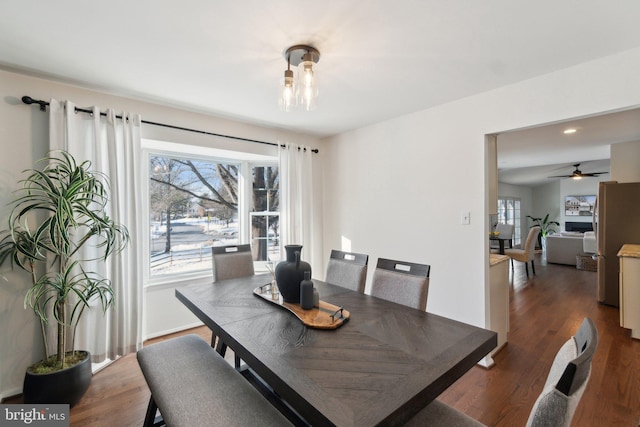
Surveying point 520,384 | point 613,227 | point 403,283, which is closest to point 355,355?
point 403,283

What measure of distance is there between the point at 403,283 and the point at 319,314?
0.66 meters

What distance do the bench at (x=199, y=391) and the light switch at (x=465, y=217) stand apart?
2206 millimetres

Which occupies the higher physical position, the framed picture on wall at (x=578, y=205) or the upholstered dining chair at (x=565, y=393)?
the framed picture on wall at (x=578, y=205)

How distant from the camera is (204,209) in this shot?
355cm

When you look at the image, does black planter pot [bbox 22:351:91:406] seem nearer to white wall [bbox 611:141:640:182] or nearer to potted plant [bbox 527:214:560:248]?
white wall [bbox 611:141:640:182]

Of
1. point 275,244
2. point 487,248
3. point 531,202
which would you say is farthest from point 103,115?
point 531,202

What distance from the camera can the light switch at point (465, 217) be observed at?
8.57 feet

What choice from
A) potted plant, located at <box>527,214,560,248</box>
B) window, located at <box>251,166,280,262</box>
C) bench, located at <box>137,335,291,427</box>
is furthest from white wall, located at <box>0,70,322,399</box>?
potted plant, located at <box>527,214,560,248</box>

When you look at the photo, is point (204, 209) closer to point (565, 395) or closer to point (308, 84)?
point (308, 84)

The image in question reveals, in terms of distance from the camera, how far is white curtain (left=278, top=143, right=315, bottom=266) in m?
3.59

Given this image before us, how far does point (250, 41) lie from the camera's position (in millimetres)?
1742

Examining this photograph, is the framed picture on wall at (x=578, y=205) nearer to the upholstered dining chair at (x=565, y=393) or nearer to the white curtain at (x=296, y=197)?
the white curtain at (x=296, y=197)

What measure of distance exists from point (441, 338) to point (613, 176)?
5042 mm

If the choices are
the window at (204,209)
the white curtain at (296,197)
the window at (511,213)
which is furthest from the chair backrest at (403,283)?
the window at (511,213)
